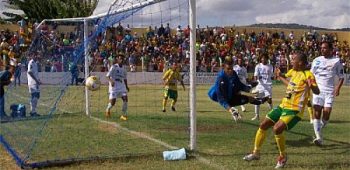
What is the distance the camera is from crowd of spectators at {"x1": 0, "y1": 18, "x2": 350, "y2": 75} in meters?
14.9

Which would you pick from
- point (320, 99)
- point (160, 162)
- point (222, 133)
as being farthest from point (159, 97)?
point (160, 162)

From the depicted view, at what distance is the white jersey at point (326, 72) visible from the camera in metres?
12.0

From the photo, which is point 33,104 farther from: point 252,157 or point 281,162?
point 281,162

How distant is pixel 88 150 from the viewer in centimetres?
1084

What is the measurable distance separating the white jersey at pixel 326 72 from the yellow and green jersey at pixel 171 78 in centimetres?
869

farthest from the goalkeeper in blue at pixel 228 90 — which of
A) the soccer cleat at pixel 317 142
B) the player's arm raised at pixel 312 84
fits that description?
the player's arm raised at pixel 312 84

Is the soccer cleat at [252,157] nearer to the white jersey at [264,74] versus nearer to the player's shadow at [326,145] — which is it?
the player's shadow at [326,145]

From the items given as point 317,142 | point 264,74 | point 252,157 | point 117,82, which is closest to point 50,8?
point 117,82

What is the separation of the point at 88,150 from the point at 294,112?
13.2 feet

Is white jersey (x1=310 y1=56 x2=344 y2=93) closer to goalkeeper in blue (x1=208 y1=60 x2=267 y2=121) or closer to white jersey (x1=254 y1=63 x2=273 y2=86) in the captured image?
goalkeeper in blue (x1=208 y1=60 x2=267 y2=121)

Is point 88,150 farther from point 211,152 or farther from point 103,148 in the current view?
point 211,152

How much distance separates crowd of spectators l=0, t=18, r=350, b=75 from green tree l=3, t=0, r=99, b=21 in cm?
1035

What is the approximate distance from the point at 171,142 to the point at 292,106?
330 centimetres

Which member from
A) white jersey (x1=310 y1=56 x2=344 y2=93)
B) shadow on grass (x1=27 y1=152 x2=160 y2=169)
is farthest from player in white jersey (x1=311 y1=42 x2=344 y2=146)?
shadow on grass (x1=27 y1=152 x2=160 y2=169)
